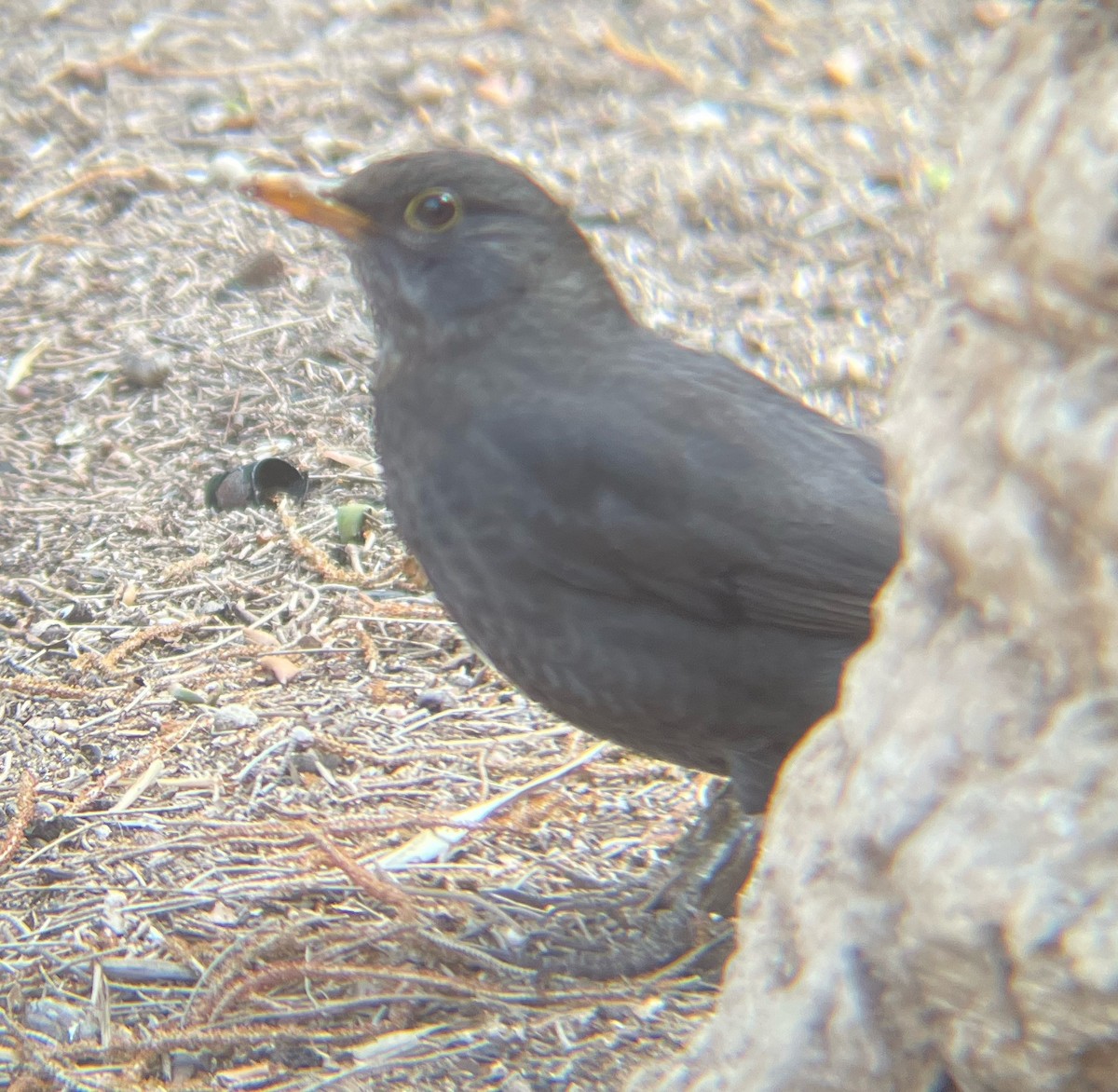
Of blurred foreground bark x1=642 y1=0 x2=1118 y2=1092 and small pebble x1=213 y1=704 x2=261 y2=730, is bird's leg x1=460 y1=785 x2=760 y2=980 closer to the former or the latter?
small pebble x1=213 y1=704 x2=261 y2=730

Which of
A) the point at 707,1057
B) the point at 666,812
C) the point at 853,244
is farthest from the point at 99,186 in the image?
the point at 707,1057

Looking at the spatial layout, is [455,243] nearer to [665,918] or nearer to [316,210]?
[316,210]

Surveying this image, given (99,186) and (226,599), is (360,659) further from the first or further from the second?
(99,186)

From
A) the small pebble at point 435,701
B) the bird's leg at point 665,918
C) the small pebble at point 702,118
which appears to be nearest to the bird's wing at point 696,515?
the bird's leg at point 665,918

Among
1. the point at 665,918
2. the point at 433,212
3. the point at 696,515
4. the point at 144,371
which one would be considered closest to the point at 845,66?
the point at 144,371

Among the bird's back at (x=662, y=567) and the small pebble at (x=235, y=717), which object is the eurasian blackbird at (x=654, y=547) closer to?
the bird's back at (x=662, y=567)

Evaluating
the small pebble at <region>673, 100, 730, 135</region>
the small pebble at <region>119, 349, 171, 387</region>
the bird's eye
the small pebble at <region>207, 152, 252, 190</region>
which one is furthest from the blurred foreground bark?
the small pebble at <region>673, 100, 730, 135</region>
